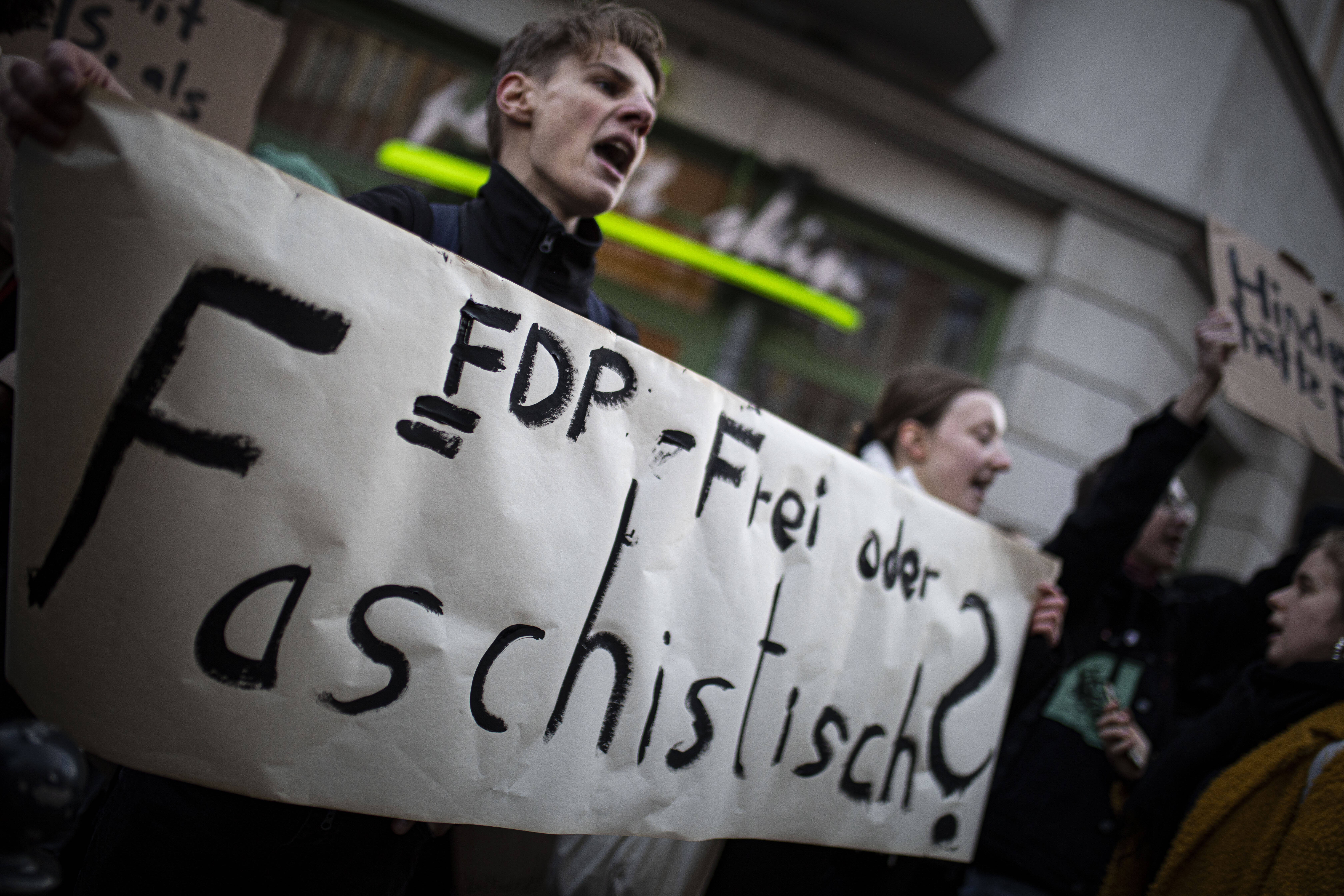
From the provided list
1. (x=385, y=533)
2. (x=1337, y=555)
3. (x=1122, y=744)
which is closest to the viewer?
(x=385, y=533)

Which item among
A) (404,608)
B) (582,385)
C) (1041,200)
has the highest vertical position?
(1041,200)

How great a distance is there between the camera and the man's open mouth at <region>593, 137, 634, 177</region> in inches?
51.3

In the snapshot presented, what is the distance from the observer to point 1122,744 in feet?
5.82

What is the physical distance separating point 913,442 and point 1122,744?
80 centimetres

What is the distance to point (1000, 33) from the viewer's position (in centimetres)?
489

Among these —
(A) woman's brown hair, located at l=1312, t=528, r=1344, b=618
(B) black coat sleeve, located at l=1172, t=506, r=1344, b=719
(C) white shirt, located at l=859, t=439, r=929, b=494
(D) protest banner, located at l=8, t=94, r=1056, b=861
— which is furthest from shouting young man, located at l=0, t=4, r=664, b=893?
(B) black coat sleeve, located at l=1172, t=506, r=1344, b=719

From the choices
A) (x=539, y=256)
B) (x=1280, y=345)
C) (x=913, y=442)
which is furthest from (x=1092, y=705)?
(x=539, y=256)

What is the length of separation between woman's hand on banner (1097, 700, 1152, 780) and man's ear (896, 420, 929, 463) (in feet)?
2.31

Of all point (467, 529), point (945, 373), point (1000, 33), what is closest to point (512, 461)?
point (467, 529)

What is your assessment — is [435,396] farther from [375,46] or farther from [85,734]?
[375,46]

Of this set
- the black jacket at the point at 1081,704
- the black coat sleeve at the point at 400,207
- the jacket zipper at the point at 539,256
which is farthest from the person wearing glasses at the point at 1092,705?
the black coat sleeve at the point at 400,207

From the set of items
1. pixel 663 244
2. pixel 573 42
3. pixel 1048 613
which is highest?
pixel 663 244

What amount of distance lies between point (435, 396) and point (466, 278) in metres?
0.15

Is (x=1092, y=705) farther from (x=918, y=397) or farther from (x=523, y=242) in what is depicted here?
(x=523, y=242)
